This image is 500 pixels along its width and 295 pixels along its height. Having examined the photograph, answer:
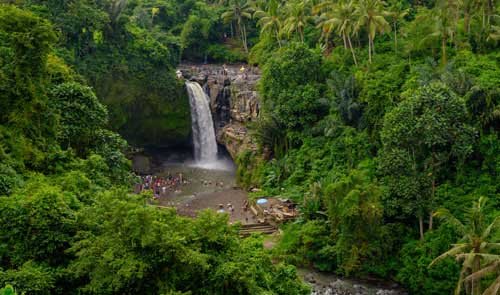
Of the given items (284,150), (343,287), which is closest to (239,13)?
(284,150)

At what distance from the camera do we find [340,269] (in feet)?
89.1

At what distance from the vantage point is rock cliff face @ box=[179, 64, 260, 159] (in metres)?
44.2

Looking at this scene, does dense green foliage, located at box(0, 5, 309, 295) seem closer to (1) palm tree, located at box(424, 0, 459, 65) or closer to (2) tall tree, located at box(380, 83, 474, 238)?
(2) tall tree, located at box(380, 83, 474, 238)

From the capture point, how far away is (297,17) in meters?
42.6

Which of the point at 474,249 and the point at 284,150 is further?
the point at 284,150

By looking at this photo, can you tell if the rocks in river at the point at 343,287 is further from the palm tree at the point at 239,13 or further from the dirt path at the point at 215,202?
the palm tree at the point at 239,13

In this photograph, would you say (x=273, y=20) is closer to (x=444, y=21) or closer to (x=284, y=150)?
(x=284, y=150)

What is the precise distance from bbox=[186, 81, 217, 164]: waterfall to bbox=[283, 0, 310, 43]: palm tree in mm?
9298

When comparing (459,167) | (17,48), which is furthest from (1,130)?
(459,167)

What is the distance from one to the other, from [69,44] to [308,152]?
1923cm

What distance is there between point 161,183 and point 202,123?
743 centimetres

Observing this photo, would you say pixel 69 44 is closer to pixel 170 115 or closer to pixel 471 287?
pixel 170 115

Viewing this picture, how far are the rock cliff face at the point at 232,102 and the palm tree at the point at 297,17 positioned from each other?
546 cm

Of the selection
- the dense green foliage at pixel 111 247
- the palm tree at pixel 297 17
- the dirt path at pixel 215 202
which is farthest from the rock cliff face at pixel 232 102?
the dense green foliage at pixel 111 247
